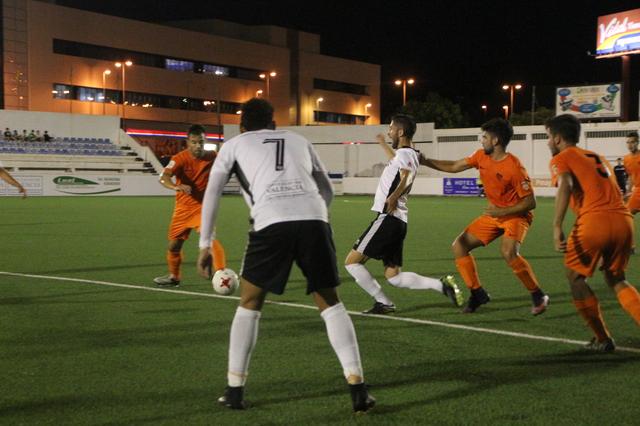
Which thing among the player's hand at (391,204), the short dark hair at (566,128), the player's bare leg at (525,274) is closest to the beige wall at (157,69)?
the player's hand at (391,204)

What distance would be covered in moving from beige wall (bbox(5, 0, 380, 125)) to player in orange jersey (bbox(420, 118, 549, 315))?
6353 centimetres

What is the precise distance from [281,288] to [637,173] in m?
11.1

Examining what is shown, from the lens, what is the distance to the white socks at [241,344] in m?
5.00

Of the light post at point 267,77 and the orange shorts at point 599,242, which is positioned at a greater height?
the light post at point 267,77

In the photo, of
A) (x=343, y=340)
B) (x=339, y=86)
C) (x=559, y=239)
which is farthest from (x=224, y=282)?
(x=339, y=86)

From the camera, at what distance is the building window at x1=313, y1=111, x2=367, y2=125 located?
91100mm

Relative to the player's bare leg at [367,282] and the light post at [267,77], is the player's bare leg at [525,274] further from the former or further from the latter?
the light post at [267,77]

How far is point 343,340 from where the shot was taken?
4945 mm

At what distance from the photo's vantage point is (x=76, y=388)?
215 inches

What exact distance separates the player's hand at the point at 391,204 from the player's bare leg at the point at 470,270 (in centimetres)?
82

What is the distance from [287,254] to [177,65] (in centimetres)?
7535

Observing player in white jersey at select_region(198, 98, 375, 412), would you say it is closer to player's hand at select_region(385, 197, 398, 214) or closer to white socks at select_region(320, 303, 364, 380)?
white socks at select_region(320, 303, 364, 380)

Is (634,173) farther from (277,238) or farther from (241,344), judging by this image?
(241,344)

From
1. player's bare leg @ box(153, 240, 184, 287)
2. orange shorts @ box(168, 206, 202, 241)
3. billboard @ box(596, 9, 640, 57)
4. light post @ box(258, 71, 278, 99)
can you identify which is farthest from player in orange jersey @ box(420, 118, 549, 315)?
light post @ box(258, 71, 278, 99)
